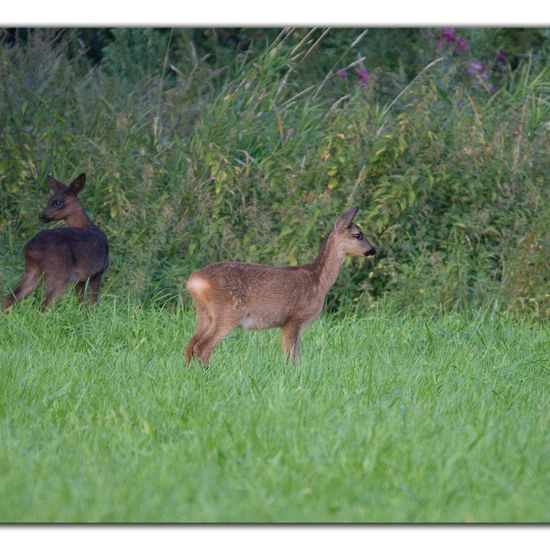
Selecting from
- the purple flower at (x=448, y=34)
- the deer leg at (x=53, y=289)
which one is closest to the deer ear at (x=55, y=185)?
the deer leg at (x=53, y=289)

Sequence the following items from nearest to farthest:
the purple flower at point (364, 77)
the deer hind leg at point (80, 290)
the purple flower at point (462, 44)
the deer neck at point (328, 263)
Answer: the deer neck at point (328, 263)
the deer hind leg at point (80, 290)
the purple flower at point (364, 77)
the purple flower at point (462, 44)

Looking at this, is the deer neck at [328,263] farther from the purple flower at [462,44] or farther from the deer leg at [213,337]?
the purple flower at [462,44]

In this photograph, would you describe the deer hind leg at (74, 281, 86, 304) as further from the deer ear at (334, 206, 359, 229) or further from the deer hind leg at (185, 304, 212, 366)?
the deer ear at (334, 206, 359, 229)

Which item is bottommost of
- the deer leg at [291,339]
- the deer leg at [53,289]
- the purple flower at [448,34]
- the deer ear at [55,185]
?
the deer leg at [53,289]

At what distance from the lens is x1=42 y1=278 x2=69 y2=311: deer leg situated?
9531 mm

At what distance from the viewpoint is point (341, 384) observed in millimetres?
6984

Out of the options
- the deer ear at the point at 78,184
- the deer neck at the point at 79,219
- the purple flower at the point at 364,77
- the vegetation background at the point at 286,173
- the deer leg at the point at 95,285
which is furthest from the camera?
the purple flower at the point at 364,77

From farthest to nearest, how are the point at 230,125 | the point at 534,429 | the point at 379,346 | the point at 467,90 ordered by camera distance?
1. the point at 467,90
2. the point at 230,125
3. the point at 379,346
4. the point at 534,429

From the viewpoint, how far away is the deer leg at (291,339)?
7.93 meters

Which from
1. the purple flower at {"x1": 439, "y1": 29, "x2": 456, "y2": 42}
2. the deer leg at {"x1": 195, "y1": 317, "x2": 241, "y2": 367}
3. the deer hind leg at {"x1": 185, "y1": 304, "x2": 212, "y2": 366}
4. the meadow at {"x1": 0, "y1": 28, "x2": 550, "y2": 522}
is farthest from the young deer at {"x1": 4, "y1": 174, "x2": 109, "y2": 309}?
the purple flower at {"x1": 439, "y1": 29, "x2": 456, "y2": 42}

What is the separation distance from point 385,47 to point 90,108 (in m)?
3.46

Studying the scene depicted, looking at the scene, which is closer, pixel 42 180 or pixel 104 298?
pixel 104 298

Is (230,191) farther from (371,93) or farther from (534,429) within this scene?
(534,429)

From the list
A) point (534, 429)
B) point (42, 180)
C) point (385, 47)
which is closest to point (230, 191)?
point (42, 180)
